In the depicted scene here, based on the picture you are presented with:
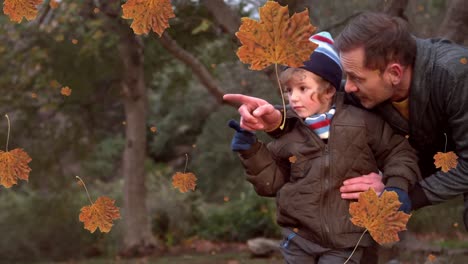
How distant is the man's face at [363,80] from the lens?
10.6 feet

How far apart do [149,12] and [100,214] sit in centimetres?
117

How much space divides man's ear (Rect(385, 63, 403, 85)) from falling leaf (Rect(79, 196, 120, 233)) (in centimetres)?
154

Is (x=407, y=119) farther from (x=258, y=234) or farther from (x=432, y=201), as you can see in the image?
(x=258, y=234)

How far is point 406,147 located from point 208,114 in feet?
36.5

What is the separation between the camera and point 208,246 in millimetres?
10688

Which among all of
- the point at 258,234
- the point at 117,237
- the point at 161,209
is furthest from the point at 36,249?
the point at 258,234

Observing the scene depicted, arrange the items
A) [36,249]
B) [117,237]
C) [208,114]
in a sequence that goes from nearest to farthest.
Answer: [36,249]
[117,237]
[208,114]

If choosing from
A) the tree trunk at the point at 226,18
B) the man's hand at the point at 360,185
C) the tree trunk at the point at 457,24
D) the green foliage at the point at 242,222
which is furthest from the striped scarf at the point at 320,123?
the green foliage at the point at 242,222

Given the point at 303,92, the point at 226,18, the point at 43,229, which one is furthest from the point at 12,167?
the point at 43,229

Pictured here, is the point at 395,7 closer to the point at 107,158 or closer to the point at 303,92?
the point at 303,92

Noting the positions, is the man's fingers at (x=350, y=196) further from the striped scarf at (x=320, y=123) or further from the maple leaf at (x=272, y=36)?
the maple leaf at (x=272, y=36)

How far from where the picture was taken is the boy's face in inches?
126

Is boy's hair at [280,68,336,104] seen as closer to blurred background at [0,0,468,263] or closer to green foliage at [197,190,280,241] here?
blurred background at [0,0,468,263]

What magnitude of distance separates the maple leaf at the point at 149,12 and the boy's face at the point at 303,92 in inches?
24.4
